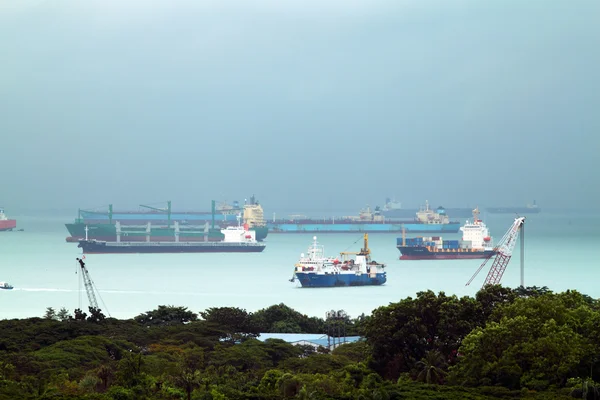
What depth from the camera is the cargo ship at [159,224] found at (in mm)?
63094

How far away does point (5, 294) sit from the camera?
108 feet

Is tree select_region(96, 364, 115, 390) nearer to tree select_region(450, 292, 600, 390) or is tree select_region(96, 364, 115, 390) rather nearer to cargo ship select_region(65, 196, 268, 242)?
tree select_region(450, 292, 600, 390)

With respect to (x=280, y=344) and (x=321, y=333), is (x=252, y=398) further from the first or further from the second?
(x=321, y=333)

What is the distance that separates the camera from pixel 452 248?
174 ft

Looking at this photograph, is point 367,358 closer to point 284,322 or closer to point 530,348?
point 530,348

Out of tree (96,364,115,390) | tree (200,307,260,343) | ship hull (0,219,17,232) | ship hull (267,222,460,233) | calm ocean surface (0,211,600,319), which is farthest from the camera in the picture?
ship hull (267,222,460,233)

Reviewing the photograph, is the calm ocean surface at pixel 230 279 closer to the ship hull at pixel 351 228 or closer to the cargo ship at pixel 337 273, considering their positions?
the cargo ship at pixel 337 273

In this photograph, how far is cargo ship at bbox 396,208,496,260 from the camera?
5144 cm

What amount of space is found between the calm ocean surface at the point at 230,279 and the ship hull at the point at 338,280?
480 mm

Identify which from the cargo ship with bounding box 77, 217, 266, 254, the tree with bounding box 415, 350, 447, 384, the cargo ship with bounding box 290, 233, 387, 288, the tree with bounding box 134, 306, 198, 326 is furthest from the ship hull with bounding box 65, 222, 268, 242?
the tree with bounding box 415, 350, 447, 384

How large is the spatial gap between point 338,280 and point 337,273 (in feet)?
0.95

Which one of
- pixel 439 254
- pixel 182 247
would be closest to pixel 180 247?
pixel 182 247

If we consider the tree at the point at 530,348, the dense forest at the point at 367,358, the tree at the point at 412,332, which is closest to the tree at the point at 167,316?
the dense forest at the point at 367,358

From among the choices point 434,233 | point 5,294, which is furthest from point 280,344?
point 434,233
